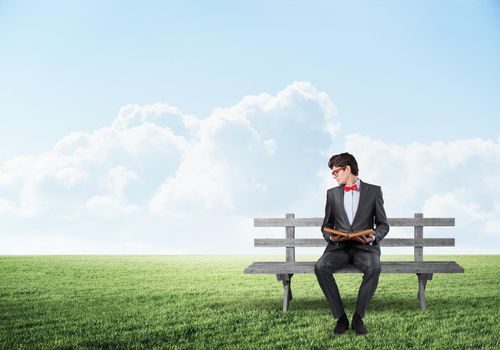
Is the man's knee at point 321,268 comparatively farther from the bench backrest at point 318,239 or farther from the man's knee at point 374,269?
the bench backrest at point 318,239

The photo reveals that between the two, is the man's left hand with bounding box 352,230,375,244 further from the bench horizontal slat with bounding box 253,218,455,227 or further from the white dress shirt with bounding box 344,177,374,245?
the bench horizontal slat with bounding box 253,218,455,227

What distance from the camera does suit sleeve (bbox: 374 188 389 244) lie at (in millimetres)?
6535

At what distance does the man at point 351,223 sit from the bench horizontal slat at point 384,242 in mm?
1196

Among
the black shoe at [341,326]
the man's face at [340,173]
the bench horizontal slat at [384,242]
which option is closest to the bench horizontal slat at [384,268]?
the bench horizontal slat at [384,242]

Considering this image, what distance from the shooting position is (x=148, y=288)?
10.6 meters

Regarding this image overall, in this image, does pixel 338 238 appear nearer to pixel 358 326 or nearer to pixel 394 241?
pixel 358 326

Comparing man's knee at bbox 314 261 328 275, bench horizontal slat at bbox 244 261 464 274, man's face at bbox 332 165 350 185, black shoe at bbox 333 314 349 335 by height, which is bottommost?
black shoe at bbox 333 314 349 335

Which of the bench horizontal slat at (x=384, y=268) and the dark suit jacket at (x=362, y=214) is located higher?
the dark suit jacket at (x=362, y=214)

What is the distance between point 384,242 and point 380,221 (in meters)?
1.42

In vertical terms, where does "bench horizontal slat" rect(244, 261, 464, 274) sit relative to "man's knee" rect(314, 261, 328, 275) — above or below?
below

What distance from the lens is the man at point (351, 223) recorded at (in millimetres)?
6441

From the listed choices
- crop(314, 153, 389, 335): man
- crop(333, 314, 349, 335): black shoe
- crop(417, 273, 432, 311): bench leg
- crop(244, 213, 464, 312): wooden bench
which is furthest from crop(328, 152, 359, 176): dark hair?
crop(417, 273, 432, 311): bench leg

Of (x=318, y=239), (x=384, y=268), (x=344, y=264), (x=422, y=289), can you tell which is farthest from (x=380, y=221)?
(x=422, y=289)

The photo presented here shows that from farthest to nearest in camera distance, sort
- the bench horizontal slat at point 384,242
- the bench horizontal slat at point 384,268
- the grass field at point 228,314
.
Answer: the bench horizontal slat at point 384,242 < the bench horizontal slat at point 384,268 < the grass field at point 228,314
